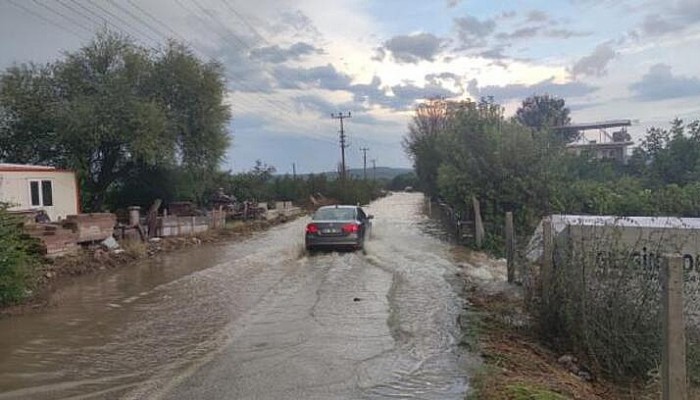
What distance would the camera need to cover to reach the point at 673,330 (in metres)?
5.22

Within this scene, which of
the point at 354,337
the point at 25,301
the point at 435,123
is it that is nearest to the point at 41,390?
the point at 354,337

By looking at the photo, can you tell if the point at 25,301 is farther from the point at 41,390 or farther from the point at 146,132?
the point at 146,132

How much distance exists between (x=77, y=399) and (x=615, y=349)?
6037 millimetres

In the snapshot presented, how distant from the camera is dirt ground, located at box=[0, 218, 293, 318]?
13123mm

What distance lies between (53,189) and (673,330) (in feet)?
81.7

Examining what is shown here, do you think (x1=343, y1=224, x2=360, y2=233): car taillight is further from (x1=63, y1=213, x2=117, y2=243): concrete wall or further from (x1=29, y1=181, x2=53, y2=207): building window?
(x1=29, y1=181, x2=53, y2=207): building window

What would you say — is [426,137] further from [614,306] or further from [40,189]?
[614,306]

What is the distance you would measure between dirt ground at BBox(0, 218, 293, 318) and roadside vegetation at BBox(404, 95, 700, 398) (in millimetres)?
8807

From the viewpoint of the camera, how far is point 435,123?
272ft

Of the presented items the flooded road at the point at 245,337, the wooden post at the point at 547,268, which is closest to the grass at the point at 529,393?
the flooded road at the point at 245,337

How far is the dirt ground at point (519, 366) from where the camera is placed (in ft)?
22.0

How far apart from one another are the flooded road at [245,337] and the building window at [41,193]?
352 inches

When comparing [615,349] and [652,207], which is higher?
[652,207]

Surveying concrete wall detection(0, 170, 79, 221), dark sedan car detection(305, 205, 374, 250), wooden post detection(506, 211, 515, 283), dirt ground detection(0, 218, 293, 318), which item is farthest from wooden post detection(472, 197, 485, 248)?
concrete wall detection(0, 170, 79, 221)
